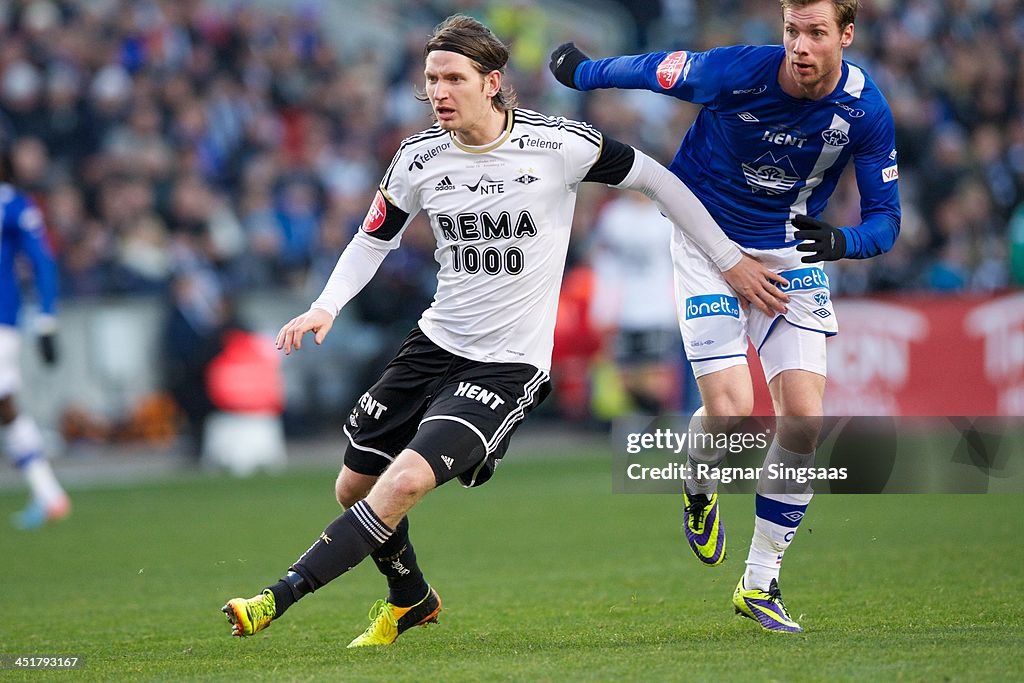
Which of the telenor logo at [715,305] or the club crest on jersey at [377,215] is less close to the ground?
the club crest on jersey at [377,215]

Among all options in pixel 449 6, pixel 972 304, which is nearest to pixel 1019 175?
pixel 972 304

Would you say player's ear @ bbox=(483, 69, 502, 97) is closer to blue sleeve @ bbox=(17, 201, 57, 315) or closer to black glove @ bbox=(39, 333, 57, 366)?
blue sleeve @ bbox=(17, 201, 57, 315)

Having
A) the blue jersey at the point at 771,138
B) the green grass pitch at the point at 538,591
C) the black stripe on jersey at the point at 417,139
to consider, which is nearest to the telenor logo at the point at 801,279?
the blue jersey at the point at 771,138

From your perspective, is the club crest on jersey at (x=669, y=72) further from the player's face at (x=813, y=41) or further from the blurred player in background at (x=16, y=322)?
Answer: the blurred player in background at (x=16, y=322)

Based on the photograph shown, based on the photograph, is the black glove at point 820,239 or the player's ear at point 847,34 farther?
the player's ear at point 847,34

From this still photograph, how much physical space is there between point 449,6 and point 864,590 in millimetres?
17627

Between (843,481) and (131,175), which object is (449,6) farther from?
(843,481)

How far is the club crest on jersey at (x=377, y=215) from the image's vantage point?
6.59m

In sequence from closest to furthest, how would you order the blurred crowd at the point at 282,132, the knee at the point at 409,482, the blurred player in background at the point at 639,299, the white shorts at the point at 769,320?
the knee at the point at 409,482
the white shorts at the point at 769,320
the blurred player in background at the point at 639,299
the blurred crowd at the point at 282,132

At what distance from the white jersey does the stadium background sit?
5.80m

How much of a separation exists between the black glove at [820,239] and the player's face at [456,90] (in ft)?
4.66

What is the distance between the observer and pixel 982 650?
18.6 ft

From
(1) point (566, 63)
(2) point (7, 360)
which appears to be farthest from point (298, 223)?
(1) point (566, 63)

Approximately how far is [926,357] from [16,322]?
863 cm
